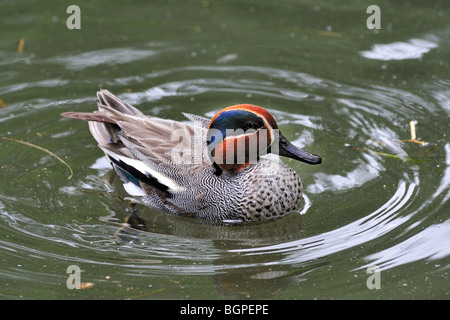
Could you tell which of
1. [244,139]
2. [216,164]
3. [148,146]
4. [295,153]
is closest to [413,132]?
[295,153]

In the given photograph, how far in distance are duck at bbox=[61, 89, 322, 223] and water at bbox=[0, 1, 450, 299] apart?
175mm

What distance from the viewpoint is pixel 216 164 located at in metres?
6.83

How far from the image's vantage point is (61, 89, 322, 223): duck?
664cm

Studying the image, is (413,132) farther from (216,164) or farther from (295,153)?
(216,164)

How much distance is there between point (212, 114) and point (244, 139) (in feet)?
6.75

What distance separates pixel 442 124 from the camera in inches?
320

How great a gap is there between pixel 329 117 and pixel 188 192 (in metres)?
2.44

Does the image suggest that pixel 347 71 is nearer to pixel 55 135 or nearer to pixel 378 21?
pixel 378 21

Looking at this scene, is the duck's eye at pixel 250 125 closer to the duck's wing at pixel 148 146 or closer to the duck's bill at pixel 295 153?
the duck's bill at pixel 295 153

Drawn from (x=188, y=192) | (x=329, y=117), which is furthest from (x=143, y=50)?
(x=188, y=192)

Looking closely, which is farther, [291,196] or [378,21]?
[378,21]

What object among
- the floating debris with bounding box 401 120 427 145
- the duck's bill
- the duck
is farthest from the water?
the duck's bill

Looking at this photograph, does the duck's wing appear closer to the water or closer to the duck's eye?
the water

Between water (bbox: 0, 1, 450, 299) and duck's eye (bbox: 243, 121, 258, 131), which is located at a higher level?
duck's eye (bbox: 243, 121, 258, 131)
